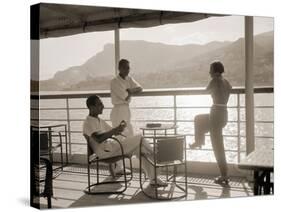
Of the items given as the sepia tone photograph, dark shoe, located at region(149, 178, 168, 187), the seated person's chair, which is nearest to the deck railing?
the sepia tone photograph

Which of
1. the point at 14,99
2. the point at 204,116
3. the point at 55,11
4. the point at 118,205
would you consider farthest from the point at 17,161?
the point at 204,116

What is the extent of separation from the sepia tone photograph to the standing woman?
1cm

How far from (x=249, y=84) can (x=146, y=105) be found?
1.21m

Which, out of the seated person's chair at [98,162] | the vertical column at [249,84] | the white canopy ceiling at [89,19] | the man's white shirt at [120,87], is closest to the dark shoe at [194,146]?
the vertical column at [249,84]

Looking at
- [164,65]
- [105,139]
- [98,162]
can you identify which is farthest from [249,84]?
[98,162]

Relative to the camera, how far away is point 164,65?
5395mm

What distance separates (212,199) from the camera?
5.82m

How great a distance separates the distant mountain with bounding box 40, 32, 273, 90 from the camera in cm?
511

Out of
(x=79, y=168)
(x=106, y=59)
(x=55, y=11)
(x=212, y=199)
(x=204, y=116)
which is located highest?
(x=55, y=11)

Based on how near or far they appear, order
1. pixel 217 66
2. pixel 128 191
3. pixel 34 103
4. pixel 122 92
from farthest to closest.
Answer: pixel 217 66 → pixel 128 191 → pixel 122 92 → pixel 34 103

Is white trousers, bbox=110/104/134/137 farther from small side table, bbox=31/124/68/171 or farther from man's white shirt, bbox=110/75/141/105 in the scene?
small side table, bbox=31/124/68/171

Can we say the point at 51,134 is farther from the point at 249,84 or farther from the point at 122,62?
the point at 249,84

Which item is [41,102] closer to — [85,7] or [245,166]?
[85,7]
